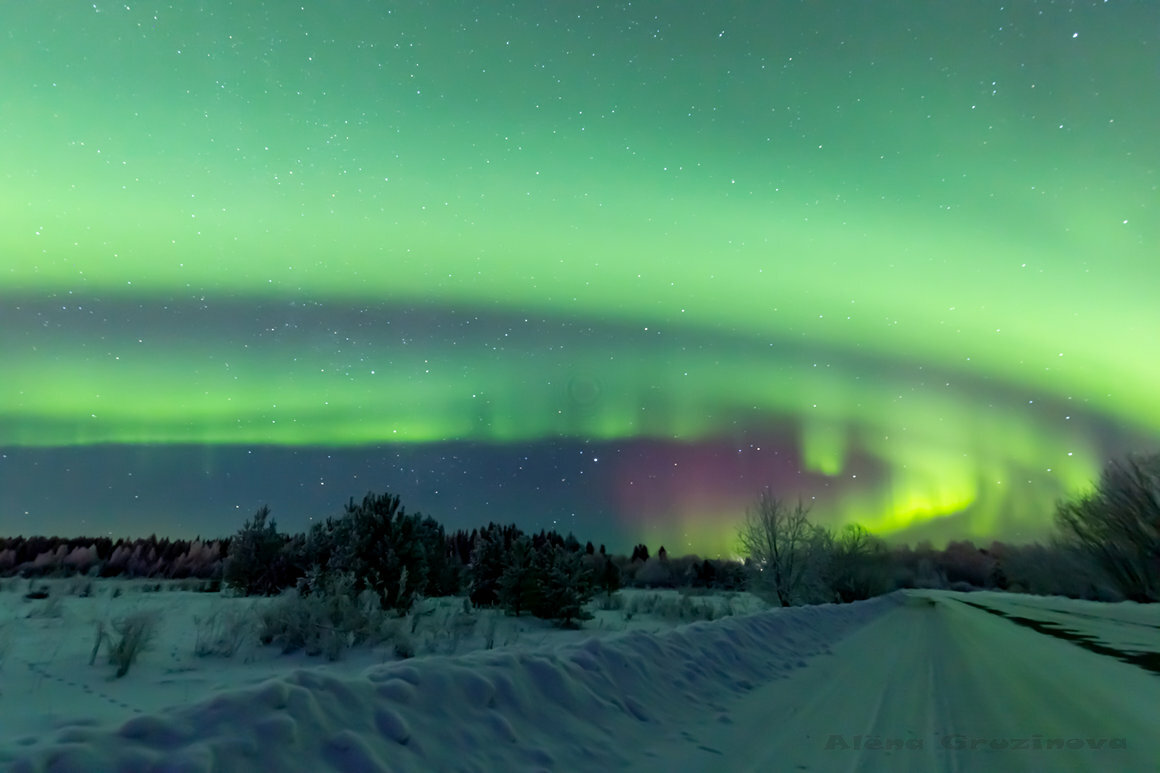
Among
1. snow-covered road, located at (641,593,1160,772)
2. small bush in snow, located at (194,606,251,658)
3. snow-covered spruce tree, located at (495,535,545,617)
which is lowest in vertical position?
snow-covered road, located at (641,593,1160,772)

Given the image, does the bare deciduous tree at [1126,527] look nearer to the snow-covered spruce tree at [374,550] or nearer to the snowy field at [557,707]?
the snowy field at [557,707]

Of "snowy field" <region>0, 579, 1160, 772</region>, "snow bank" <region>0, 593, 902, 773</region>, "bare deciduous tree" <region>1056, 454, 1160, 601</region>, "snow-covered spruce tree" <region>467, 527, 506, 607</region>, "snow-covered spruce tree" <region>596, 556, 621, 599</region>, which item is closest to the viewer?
"snow bank" <region>0, 593, 902, 773</region>

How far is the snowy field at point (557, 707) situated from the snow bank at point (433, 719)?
17mm

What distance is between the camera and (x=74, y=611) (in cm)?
1333

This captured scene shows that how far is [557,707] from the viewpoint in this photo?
6.35 metres

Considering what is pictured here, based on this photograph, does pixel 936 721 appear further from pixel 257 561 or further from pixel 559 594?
pixel 257 561

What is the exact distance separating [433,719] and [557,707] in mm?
1494

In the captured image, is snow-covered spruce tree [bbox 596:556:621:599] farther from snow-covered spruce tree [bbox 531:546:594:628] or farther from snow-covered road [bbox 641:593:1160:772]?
snow-covered road [bbox 641:593:1160:772]

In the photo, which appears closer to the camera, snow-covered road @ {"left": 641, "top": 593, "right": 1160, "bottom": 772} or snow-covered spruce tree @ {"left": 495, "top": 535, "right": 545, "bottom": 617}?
snow-covered road @ {"left": 641, "top": 593, "right": 1160, "bottom": 772}

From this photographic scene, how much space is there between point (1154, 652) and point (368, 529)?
60.3ft

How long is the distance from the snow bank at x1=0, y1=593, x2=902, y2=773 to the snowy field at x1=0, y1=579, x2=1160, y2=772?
0.02m

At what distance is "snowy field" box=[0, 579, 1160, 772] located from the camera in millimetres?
4230

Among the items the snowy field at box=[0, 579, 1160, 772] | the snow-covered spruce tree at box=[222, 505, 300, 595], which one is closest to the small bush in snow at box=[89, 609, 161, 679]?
the snowy field at box=[0, 579, 1160, 772]

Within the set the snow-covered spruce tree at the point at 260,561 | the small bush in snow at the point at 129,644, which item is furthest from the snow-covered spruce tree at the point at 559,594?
the small bush in snow at the point at 129,644
